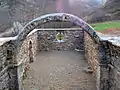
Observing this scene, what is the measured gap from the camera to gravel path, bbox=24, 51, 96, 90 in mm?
9962

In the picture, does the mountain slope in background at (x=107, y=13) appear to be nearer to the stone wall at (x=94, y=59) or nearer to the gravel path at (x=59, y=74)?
the gravel path at (x=59, y=74)

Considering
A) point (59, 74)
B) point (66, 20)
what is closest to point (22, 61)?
point (59, 74)

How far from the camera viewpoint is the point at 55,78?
434 inches

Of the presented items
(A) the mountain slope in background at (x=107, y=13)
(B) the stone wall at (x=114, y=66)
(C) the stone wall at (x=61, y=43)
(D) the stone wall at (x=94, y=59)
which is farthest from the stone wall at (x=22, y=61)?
(A) the mountain slope in background at (x=107, y=13)

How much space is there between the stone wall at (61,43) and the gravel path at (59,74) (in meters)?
1.29

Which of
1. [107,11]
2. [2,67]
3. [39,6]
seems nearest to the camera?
[2,67]

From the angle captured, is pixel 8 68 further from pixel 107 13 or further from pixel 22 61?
pixel 107 13

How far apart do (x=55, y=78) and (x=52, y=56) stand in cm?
450

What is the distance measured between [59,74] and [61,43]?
557cm

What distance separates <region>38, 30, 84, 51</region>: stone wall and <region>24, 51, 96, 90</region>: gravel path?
1.29 meters

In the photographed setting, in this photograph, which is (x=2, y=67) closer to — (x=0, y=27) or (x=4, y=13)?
(x=0, y=27)

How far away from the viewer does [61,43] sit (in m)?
16.9

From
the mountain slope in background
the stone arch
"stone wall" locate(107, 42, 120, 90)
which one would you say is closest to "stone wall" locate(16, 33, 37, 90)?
the stone arch

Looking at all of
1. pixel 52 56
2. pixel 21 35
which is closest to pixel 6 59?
pixel 21 35
